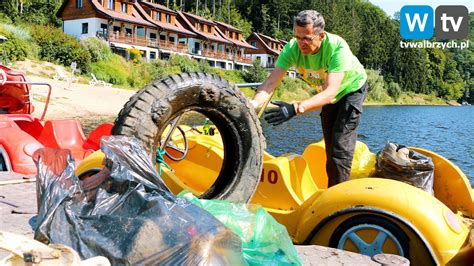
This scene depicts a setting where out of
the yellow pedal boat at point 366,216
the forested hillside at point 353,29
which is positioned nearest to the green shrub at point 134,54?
the forested hillside at point 353,29

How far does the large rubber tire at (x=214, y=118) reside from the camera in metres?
3.52

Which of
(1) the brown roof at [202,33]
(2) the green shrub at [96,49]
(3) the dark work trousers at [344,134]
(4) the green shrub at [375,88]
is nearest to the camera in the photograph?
(3) the dark work trousers at [344,134]

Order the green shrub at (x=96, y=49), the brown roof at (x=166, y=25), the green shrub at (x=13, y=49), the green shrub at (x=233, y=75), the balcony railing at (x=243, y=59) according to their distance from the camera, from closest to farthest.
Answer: the green shrub at (x=13, y=49) < the green shrub at (x=96, y=49) < the green shrub at (x=233, y=75) < the brown roof at (x=166, y=25) < the balcony railing at (x=243, y=59)

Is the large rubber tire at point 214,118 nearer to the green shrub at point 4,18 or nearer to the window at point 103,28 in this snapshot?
the green shrub at point 4,18

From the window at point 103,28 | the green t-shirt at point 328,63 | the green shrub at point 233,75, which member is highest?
the window at point 103,28

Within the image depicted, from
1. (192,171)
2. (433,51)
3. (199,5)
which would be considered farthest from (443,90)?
(192,171)

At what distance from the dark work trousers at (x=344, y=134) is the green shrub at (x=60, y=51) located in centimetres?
3394

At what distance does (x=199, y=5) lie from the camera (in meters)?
84.6

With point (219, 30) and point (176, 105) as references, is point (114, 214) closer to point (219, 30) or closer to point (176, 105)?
point (176, 105)

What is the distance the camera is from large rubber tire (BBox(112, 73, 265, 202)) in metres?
3.52

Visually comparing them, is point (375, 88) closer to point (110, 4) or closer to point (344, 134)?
point (110, 4)

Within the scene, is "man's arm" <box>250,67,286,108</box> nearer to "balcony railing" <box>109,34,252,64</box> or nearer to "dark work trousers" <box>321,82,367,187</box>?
"dark work trousers" <box>321,82,367,187</box>

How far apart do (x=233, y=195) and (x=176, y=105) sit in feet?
2.82

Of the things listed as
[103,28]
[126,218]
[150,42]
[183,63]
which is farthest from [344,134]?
[150,42]
